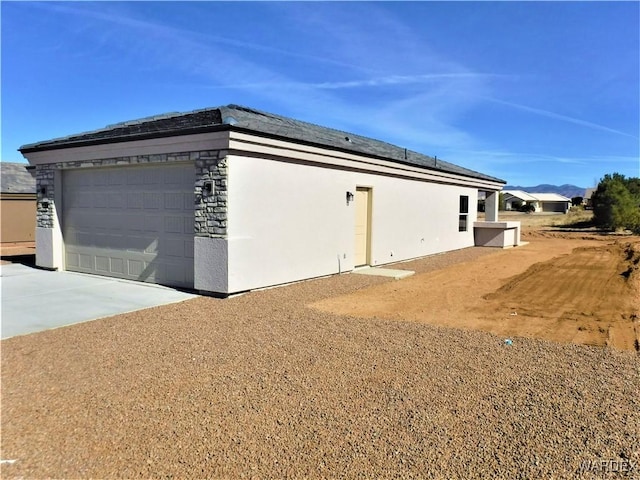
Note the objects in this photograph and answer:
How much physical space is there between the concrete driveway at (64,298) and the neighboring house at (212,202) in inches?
23.3

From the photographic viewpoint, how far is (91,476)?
10.7 feet

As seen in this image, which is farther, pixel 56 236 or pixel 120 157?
pixel 56 236

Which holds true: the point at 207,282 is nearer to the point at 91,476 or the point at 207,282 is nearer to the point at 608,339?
the point at 91,476

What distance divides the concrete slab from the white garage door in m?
5.19

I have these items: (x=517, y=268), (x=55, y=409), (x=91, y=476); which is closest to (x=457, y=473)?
(x=91, y=476)

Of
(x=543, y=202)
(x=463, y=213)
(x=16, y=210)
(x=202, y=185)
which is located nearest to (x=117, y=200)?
(x=202, y=185)

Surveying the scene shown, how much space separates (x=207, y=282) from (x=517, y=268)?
1006 cm

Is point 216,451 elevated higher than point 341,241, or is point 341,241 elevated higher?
point 341,241

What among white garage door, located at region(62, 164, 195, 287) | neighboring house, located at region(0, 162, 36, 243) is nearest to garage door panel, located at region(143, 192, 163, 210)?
white garage door, located at region(62, 164, 195, 287)

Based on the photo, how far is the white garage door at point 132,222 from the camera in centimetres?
1031

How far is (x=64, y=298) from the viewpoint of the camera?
927 centimetres

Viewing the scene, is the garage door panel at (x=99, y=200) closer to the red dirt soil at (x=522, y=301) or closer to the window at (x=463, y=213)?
the red dirt soil at (x=522, y=301)

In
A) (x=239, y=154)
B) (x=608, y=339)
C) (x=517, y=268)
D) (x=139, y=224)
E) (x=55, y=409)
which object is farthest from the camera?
(x=517, y=268)

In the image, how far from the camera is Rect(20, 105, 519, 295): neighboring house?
373 inches
